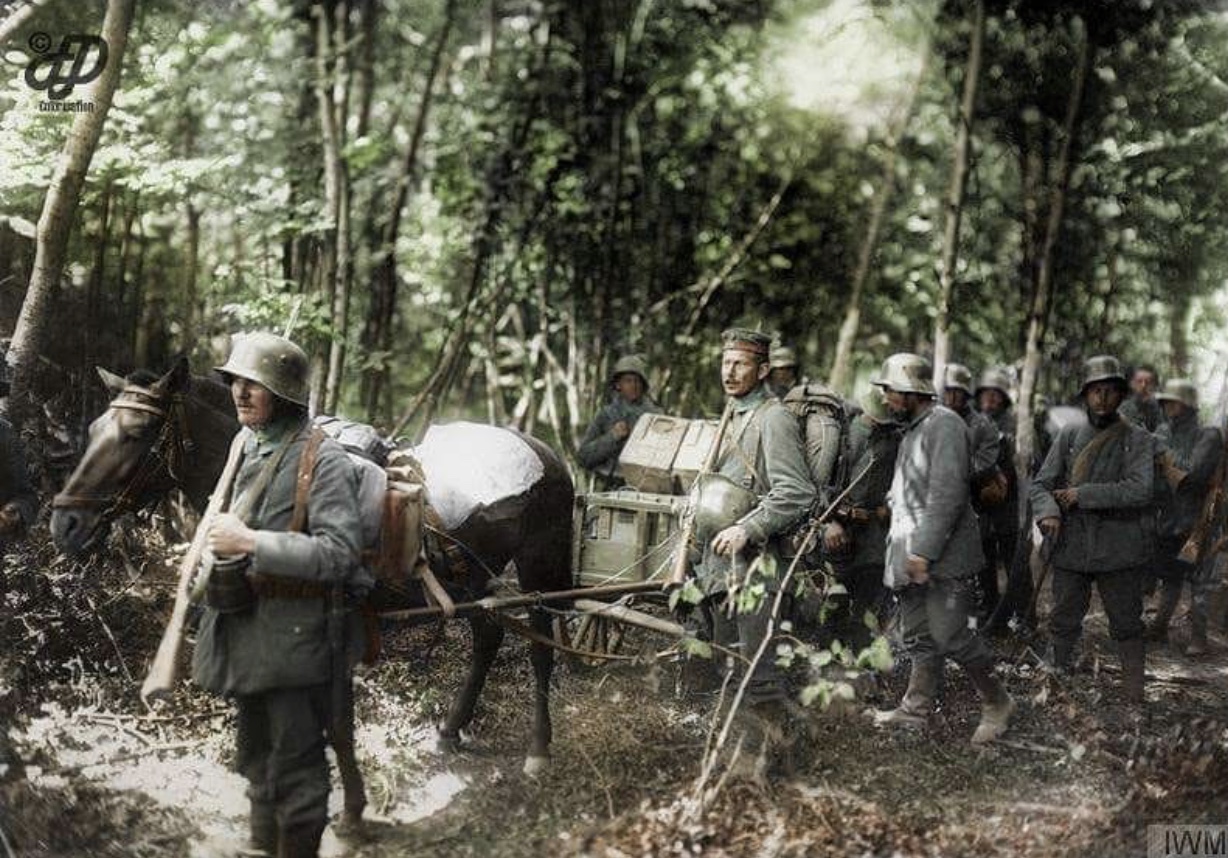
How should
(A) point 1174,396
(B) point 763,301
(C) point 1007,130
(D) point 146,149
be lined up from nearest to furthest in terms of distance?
1. (D) point 146,149
2. (A) point 1174,396
3. (C) point 1007,130
4. (B) point 763,301

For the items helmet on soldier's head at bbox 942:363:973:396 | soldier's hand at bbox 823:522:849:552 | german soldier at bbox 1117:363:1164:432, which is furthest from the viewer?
helmet on soldier's head at bbox 942:363:973:396

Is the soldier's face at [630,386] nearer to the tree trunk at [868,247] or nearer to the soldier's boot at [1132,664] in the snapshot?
the tree trunk at [868,247]

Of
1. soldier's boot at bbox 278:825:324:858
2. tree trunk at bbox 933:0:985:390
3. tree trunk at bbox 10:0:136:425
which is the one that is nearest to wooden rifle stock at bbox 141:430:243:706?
soldier's boot at bbox 278:825:324:858

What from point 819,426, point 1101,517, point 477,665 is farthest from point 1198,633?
point 477,665

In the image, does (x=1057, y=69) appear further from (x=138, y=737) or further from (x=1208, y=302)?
(x=138, y=737)

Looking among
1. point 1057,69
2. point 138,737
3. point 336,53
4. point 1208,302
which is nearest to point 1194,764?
point 1208,302

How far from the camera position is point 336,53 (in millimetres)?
7312

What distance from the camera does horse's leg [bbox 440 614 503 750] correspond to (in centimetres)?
535

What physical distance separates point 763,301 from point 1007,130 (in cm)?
409

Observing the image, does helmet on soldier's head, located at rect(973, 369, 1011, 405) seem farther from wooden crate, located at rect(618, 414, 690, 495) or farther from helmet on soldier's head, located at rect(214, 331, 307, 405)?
helmet on soldier's head, located at rect(214, 331, 307, 405)

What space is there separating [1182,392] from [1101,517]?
1.25 m

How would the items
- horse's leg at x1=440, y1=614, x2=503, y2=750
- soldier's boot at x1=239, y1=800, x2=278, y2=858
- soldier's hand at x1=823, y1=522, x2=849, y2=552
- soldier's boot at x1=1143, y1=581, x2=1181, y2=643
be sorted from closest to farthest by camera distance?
soldier's boot at x1=239, y1=800, x2=278, y2=858, horse's leg at x1=440, y1=614, x2=503, y2=750, soldier's boot at x1=1143, y1=581, x2=1181, y2=643, soldier's hand at x1=823, y1=522, x2=849, y2=552

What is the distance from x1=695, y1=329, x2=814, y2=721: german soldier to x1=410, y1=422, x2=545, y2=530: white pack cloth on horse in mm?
1136

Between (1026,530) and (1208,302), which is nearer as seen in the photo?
(1208,302)
